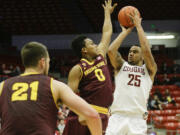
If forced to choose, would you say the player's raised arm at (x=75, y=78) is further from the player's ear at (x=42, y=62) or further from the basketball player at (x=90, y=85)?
the player's ear at (x=42, y=62)

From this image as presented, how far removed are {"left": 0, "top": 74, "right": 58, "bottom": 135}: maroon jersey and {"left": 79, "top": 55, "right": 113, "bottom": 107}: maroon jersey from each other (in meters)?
1.45

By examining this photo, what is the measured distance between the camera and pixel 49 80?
229 cm

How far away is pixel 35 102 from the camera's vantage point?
2.20 m

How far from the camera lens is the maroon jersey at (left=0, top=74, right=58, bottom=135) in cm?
217

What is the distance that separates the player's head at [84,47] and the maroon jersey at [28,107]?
1.67 meters

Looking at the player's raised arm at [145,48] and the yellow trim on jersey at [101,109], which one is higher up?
the player's raised arm at [145,48]

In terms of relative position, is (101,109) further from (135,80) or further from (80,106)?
(80,106)

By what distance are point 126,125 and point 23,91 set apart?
79.5 inches

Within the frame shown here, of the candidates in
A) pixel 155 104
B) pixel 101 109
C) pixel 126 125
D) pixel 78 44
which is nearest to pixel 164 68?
pixel 155 104

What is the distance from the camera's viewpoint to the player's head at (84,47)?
3.92 metres

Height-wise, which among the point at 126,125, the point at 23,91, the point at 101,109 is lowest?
the point at 126,125

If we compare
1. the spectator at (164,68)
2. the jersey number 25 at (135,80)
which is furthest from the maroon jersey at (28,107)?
the spectator at (164,68)

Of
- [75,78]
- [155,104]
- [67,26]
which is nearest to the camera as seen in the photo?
[75,78]

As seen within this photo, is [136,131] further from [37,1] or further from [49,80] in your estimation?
[37,1]
